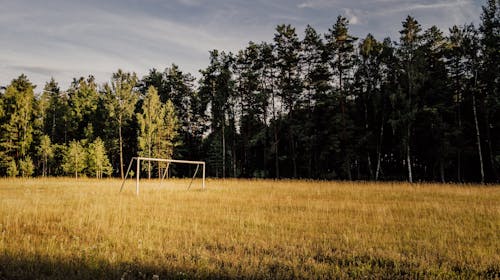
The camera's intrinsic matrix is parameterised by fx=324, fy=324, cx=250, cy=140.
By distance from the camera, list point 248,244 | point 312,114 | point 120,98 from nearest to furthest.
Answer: point 248,244, point 312,114, point 120,98

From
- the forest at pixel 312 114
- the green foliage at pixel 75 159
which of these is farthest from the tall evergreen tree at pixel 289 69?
the green foliage at pixel 75 159

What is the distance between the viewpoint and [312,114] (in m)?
38.4

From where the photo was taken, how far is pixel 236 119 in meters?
46.6

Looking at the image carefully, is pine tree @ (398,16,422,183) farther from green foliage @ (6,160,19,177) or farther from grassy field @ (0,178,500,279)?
green foliage @ (6,160,19,177)

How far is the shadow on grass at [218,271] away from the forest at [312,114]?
88.2ft

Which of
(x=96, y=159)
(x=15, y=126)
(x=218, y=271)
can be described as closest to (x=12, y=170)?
(x=15, y=126)

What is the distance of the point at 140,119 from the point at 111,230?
34852mm

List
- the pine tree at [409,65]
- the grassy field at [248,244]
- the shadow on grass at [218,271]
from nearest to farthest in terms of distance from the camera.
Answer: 1. the shadow on grass at [218,271]
2. the grassy field at [248,244]
3. the pine tree at [409,65]

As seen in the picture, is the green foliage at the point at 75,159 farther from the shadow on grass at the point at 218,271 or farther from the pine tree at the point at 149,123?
the shadow on grass at the point at 218,271

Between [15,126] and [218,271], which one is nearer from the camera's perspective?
[218,271]

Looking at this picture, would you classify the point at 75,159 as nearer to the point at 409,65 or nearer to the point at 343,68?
the point at 343,68

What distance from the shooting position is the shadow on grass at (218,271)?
466 cm

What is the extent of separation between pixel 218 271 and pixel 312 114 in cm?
3483

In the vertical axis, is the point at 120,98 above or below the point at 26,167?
above
